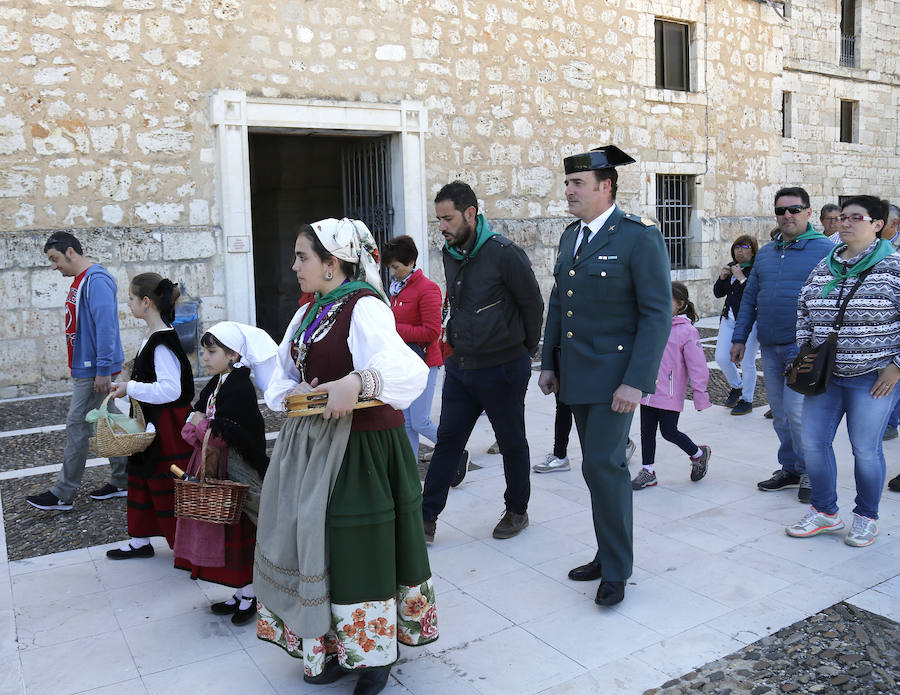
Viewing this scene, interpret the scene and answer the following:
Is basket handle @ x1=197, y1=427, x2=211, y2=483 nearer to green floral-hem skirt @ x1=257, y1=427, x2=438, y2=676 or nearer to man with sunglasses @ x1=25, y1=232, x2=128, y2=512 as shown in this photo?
green floral-hem skirt @ x1=257, y1=427, x2=438, y2=676

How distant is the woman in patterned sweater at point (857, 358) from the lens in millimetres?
3842

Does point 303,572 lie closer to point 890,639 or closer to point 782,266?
point 890,639

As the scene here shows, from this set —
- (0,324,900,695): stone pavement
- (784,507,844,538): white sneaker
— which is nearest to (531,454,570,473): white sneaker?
(0,324,900,695): stone pavement

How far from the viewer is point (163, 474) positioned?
3883 mm

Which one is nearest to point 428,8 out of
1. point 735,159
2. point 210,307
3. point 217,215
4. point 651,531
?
point 217,215

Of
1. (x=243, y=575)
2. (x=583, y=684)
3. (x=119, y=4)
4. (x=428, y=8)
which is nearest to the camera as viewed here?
(x=583, y=684)

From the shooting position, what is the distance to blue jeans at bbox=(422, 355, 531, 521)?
164 inches

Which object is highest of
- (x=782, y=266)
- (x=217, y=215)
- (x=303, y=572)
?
(x=217, y=215)

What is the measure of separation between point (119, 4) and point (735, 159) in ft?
32.9

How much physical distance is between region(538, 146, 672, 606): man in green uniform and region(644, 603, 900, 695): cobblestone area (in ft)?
1.99

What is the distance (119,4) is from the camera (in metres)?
8.41

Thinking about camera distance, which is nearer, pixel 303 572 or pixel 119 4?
pixel 303 572

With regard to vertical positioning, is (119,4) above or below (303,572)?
above

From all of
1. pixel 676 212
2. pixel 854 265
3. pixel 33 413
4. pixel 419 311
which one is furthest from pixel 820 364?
pixel 676 212
